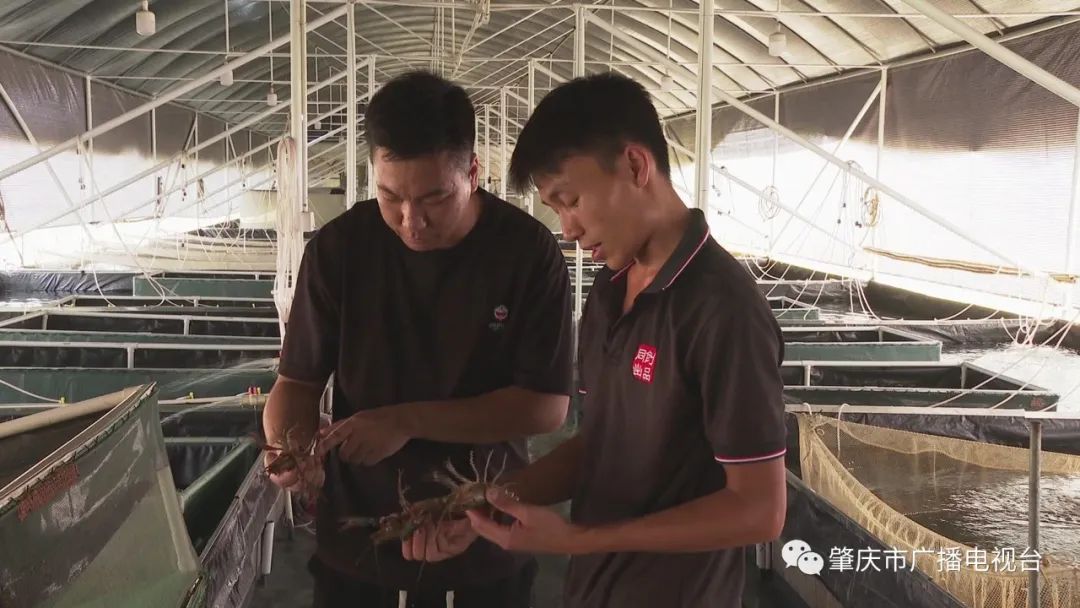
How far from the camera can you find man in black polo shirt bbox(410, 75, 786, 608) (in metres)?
1.08

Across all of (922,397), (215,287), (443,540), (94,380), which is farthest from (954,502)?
(215,287)

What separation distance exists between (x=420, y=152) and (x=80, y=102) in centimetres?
1217

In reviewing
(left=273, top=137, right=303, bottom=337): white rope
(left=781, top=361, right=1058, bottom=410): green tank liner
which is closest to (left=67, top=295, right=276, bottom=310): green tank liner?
(left=273, top=137, right=303, bottom=337): white rope

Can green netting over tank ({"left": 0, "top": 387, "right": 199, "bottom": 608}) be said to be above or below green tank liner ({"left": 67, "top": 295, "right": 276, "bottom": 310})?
below

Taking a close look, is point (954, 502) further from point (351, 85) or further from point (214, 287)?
point (214, 287)

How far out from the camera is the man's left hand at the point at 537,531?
1.14 meters

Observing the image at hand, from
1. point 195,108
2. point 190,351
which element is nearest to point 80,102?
point 195,108

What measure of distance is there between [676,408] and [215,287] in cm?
920

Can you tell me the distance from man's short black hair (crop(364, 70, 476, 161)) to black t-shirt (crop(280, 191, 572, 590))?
176 millimetres

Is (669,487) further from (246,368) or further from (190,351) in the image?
(190,351)

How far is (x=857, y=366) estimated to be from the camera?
570 cm

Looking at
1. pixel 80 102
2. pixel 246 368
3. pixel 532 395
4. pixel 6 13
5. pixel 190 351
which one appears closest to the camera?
pixel 532 395

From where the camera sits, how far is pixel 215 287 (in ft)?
31.4

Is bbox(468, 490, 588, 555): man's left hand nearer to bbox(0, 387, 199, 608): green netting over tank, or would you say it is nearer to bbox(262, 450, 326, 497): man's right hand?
bbox(262, 450, 326, 497): man's right hand
